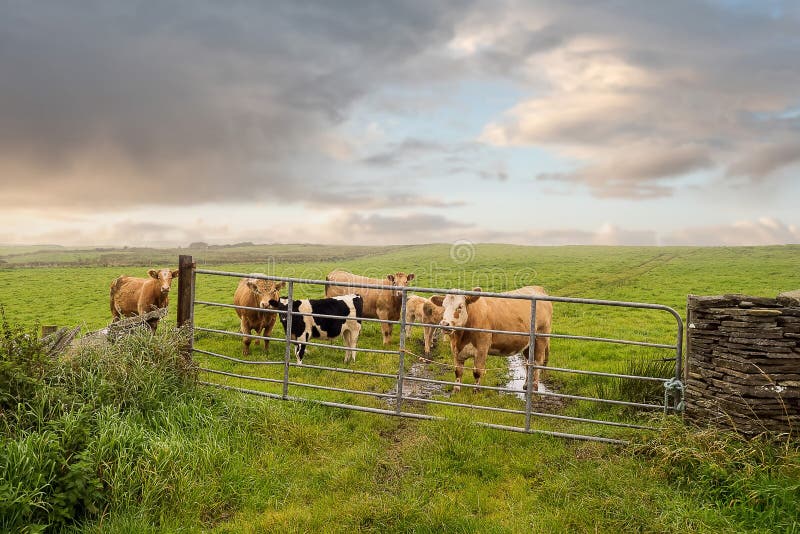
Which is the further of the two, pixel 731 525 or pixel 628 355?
pixel 628 355

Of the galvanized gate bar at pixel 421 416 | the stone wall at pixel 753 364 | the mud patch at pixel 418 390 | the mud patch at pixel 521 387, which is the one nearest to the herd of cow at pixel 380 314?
the mud patch at pixel 521 387

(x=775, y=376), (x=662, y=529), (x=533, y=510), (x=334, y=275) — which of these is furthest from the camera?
(x=334, y=275)

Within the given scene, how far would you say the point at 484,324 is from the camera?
345 inches

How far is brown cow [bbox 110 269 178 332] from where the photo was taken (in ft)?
44.0

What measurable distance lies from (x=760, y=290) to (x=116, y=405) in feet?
124

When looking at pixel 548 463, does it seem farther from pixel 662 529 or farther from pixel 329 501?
pixel 329 501

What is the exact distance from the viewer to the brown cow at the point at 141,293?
13.4 metres

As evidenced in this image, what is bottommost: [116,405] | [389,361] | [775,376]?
[389,361]

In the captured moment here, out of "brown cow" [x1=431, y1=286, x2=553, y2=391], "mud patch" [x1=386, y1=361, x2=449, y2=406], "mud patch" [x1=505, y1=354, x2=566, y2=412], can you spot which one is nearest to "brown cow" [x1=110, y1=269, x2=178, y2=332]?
"mud patch" [x1=386, y1=361, x2=449, y2=406]

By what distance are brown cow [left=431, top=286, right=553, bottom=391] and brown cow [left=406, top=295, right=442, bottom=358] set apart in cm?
185

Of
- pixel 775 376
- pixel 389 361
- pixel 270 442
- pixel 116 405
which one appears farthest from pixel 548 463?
pixel 389 361

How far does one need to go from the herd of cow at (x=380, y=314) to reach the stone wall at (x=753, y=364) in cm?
232

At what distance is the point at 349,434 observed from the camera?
250 inches

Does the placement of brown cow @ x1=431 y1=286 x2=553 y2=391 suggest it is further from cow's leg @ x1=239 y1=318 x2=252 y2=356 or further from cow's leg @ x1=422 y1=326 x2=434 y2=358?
cow's leg @ x1=239 y1=318 x2=252 y2=356
